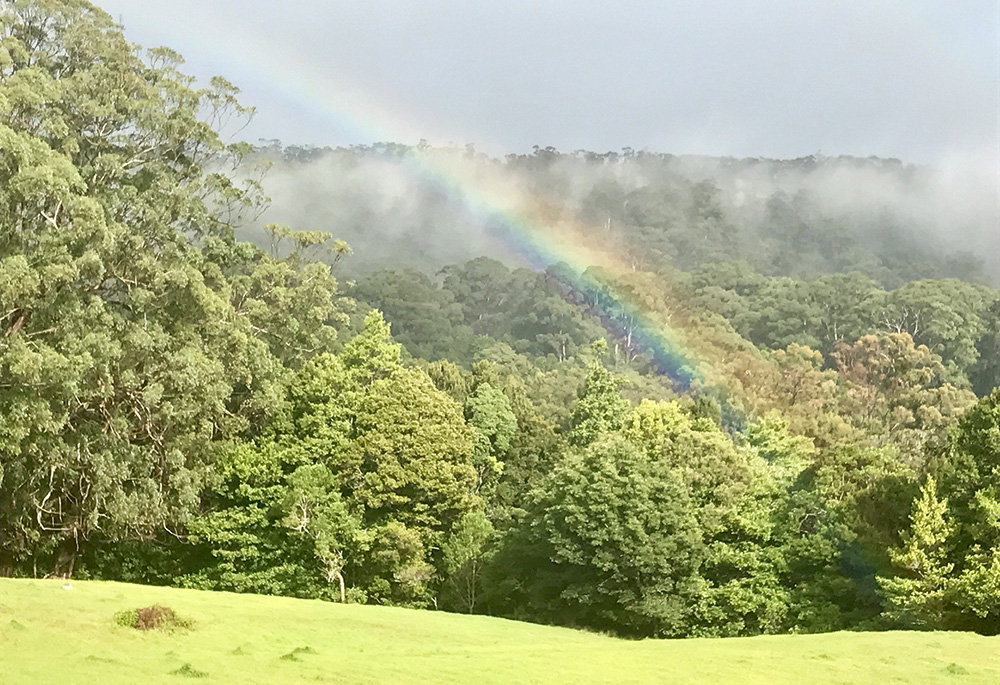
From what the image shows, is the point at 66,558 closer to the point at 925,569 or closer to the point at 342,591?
the point at 342,591

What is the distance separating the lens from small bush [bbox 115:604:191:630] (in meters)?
24.2

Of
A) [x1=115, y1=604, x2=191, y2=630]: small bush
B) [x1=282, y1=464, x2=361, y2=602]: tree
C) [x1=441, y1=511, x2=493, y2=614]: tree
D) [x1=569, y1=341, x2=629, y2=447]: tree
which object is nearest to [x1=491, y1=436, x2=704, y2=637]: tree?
[x1=441, y1=511, x2=493, y2=614]: tree

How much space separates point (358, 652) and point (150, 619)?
5214 mm

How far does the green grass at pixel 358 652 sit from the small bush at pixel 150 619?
11.9 inches

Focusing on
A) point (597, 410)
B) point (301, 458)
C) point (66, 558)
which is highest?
point (597, 410)

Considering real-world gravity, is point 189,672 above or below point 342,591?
above

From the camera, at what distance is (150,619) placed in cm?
2459

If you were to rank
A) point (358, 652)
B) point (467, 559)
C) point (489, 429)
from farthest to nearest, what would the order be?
point (489, 429)
point (467, 559)
point (358, 652)

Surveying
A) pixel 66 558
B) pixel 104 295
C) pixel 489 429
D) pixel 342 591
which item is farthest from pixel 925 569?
pixel 66 558

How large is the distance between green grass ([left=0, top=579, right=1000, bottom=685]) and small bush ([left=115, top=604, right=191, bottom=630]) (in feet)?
0.99

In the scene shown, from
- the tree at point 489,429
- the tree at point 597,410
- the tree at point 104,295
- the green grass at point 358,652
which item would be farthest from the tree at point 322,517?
the tree at point 597,410

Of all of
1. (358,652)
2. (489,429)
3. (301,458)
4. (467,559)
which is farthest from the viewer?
(489,429)

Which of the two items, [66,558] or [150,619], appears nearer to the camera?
[150,619]

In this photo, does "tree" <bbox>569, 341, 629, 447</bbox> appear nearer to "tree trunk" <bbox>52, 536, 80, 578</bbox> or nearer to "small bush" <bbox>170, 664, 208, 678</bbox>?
"tree trunk" <bbox>52, 536, 80, 578</bbox>
